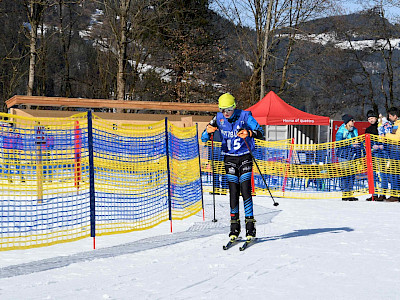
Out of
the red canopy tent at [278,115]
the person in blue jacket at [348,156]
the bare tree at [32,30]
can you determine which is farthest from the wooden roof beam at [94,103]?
the person in blue jacket at [348,156]

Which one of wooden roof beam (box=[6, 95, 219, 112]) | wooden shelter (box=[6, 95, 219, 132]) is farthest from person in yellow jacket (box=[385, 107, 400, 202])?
wooden roof beam (box=[6, 95, 219, 112])

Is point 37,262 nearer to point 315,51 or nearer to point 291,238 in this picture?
point 291,238

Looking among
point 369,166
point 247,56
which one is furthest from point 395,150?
point 247,56

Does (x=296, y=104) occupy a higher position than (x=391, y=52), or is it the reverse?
(x=391, y=52)

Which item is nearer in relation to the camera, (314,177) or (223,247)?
(223,247)

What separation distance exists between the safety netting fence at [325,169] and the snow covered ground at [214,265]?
4272mm

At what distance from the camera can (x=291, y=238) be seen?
765 centimetres

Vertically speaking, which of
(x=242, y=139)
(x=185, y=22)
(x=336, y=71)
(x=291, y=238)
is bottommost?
(x=291, y=238)

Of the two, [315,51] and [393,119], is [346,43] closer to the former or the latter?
[315,51]

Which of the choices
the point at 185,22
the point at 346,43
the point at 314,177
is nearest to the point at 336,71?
the point at 346,43

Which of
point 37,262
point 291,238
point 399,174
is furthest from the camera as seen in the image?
point 399,174

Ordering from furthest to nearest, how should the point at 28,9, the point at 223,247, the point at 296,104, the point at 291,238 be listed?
1. the point at 296,104
2. the point at 28,9
3. the point at 291,238
4. the point at 223,247

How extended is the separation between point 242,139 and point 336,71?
32990mm

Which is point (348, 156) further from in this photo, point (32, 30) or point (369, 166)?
point (32, 30)
